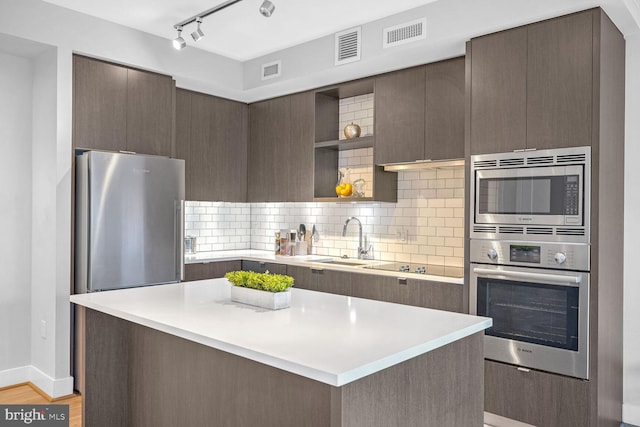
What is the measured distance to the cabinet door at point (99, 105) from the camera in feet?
12.7

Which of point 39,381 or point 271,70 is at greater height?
point 271,70

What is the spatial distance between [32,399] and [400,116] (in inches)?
142

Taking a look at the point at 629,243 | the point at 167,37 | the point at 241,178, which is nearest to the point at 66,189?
the point at 167,37

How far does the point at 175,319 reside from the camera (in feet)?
6.89

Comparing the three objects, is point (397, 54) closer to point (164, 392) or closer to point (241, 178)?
point (241, 178)

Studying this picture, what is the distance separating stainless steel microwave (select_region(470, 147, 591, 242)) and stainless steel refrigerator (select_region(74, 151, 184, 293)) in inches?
96.5

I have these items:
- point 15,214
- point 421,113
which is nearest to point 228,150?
point 15,214

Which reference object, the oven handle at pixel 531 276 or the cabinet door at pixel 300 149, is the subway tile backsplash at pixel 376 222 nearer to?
the cabinet door at pixel 300 149

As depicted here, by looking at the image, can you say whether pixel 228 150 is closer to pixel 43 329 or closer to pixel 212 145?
pixel 212 145

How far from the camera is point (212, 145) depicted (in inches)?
203

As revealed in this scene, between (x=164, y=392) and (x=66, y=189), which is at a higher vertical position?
(x=66, y=189)

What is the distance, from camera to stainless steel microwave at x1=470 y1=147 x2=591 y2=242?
2.96 metres

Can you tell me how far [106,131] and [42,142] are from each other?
1.62 ft
